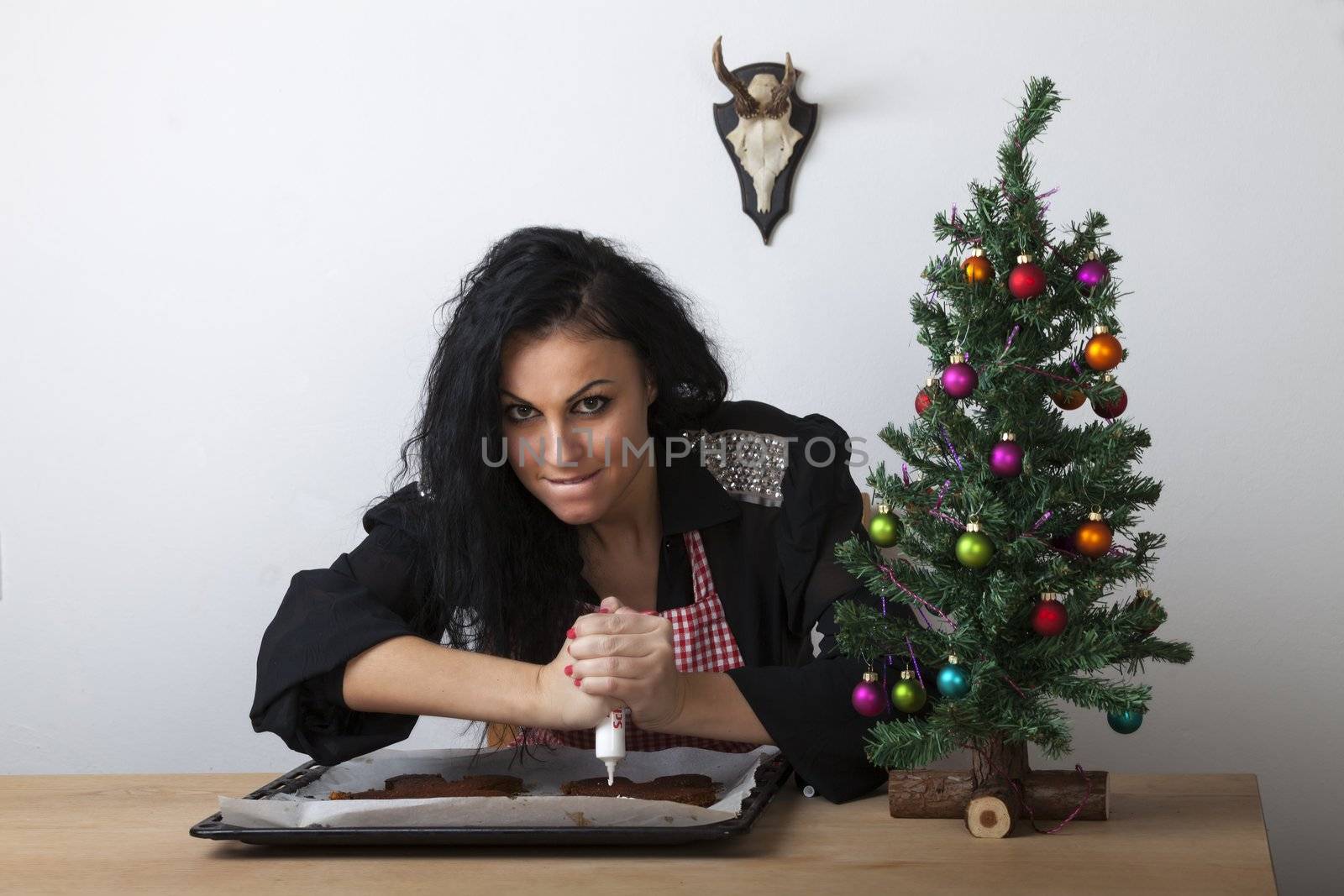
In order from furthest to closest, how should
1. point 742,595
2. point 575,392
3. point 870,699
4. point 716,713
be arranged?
point 742,595 < point 575,392 < point 716,713 < point 870,699

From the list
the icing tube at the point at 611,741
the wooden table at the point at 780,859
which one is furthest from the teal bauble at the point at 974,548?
the icing tube at the point at 611,741

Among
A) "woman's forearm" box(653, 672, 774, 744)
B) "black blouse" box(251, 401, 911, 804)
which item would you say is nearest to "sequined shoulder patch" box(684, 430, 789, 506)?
"black blouse" box(251, 401, 911, 804)

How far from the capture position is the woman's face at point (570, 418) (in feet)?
4.58

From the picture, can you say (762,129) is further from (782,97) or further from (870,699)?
(870,699)

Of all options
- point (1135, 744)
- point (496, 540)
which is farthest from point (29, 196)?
point (1135, 744)

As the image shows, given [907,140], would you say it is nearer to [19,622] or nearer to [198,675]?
[198,675]

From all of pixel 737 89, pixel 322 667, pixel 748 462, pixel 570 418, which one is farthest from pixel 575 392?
pixel 737 89

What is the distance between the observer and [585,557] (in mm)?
1618

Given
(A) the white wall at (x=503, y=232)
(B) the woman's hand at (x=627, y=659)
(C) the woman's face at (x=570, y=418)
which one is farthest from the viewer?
(A) the white wall at (x=503, y=232)

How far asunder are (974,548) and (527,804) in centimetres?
42

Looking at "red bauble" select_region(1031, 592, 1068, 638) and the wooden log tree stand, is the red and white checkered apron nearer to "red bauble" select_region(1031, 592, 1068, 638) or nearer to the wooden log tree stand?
the wooden log tree stand

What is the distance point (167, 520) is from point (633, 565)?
0.93 metres

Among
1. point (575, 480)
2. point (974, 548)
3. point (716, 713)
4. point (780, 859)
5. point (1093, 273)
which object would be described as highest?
point (1093, 273)

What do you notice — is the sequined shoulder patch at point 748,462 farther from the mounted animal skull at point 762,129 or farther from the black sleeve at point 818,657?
the mounted animal skull at point 762,129
